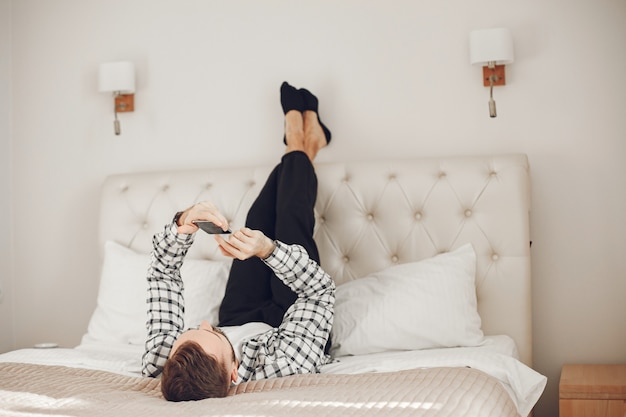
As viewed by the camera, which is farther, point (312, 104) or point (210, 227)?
point (312, 104)

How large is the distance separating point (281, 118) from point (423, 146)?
595 mm

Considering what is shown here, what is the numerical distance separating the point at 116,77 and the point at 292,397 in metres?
1.84

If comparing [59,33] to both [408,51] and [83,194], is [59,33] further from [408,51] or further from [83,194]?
[408,51]

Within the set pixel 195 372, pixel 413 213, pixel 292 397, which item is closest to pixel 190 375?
pixel 195 372

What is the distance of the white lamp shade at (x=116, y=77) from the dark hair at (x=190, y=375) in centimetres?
161

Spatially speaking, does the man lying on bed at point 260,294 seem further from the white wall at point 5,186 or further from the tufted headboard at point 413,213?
the white wall at point 5,186

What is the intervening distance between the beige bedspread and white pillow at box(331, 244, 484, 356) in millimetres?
445

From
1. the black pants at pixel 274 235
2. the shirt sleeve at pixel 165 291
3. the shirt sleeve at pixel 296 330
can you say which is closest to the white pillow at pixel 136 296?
the black pants at pixel 274 235

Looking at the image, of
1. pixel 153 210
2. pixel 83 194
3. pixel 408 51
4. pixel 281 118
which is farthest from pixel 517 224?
pixel 83 194

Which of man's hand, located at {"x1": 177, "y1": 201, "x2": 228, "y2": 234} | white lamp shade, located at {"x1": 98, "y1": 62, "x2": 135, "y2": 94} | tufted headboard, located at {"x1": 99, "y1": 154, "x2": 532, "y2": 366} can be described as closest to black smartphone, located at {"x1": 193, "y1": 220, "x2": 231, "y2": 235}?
man's hand, located at {"x1": 177, "y1": 201, "x2": 228, "y2": 234}

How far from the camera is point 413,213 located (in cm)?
256

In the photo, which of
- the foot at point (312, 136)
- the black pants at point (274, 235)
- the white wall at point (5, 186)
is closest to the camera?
the black pants at point (274, 235)

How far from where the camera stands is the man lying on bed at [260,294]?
168 centimetres

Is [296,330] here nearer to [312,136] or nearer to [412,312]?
[412,312]
